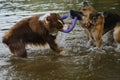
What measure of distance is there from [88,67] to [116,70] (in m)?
0.74

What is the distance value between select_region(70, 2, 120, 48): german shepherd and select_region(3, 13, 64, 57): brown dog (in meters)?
0.80

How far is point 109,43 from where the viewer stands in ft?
32.4

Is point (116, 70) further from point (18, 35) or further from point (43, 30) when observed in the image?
point (18, 35)

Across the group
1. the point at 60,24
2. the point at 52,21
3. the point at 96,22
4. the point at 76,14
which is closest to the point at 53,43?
the point at 60,24

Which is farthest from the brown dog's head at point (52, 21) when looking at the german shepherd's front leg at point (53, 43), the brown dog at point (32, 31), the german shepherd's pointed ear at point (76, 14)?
the german shepherd's pointed ear at point (76, 14)

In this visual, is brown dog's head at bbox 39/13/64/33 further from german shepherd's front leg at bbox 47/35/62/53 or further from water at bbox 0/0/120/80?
water at bbox 0/0/120/80

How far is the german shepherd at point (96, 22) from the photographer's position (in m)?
9.00

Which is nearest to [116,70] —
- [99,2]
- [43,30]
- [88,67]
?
[88,67]

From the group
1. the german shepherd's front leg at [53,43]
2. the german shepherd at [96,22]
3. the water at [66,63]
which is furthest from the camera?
the german shepherd at [96,22]

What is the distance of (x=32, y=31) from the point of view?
8586 mm

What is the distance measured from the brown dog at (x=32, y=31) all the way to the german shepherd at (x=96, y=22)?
2.61 feet

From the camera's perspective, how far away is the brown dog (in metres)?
8.37

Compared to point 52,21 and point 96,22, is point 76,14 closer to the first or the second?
point 96,22

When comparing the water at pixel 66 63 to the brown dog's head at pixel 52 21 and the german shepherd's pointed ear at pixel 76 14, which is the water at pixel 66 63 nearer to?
the brown dog's head at pixel 52 21
